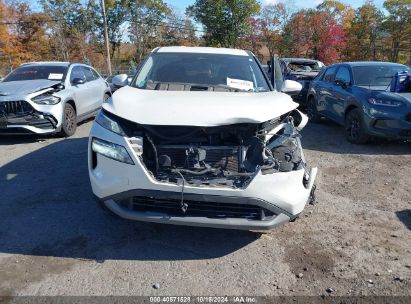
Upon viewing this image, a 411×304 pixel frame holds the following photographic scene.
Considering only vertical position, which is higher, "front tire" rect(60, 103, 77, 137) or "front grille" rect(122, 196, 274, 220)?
"front grille" rect(122, 196, 274, 220)

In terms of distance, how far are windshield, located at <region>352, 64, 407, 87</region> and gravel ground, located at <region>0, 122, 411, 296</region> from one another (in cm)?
320

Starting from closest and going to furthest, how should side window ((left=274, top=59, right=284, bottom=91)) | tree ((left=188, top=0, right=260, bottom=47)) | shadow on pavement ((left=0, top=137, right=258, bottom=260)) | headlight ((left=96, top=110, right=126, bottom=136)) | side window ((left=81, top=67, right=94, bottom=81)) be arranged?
headlight ((left=96, top=110, right=126, bottom=136)) → shadow on pavement ((left=0, top=137, right=258, bottom=260)) → side window ((left=274, top=59, right=284, bottom=91)) → side window ((left=81, top=67, right=94, bottom=81)) → tree ((left=188, top=0, right=260, bottom=47))

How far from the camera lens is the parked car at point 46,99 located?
7090 mm

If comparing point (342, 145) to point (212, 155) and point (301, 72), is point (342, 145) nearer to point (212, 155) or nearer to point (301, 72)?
point (212, 155)

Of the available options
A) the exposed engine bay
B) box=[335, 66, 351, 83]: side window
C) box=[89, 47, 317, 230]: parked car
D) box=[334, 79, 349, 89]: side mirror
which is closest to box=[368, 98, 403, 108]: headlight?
box=[334, 79, 349, 89]: side mirror

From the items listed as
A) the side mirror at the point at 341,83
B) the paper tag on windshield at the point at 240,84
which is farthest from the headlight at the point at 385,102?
the paper tag on windshield at the point at 240,84

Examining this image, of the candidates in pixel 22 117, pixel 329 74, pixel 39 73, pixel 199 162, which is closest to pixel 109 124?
pixel 199 162

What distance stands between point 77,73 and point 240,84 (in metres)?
5.67

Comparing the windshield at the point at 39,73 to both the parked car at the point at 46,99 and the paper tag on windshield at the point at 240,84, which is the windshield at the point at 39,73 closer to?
the parked car at the point at 46,99

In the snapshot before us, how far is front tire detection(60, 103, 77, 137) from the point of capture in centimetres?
769

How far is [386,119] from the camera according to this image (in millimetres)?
6707

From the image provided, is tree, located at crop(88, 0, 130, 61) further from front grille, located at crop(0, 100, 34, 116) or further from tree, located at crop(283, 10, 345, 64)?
front grille, located at crop(0, 100, 34, 116)

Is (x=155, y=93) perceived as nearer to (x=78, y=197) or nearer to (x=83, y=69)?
(x=78, y=197)

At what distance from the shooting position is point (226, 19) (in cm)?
4091
